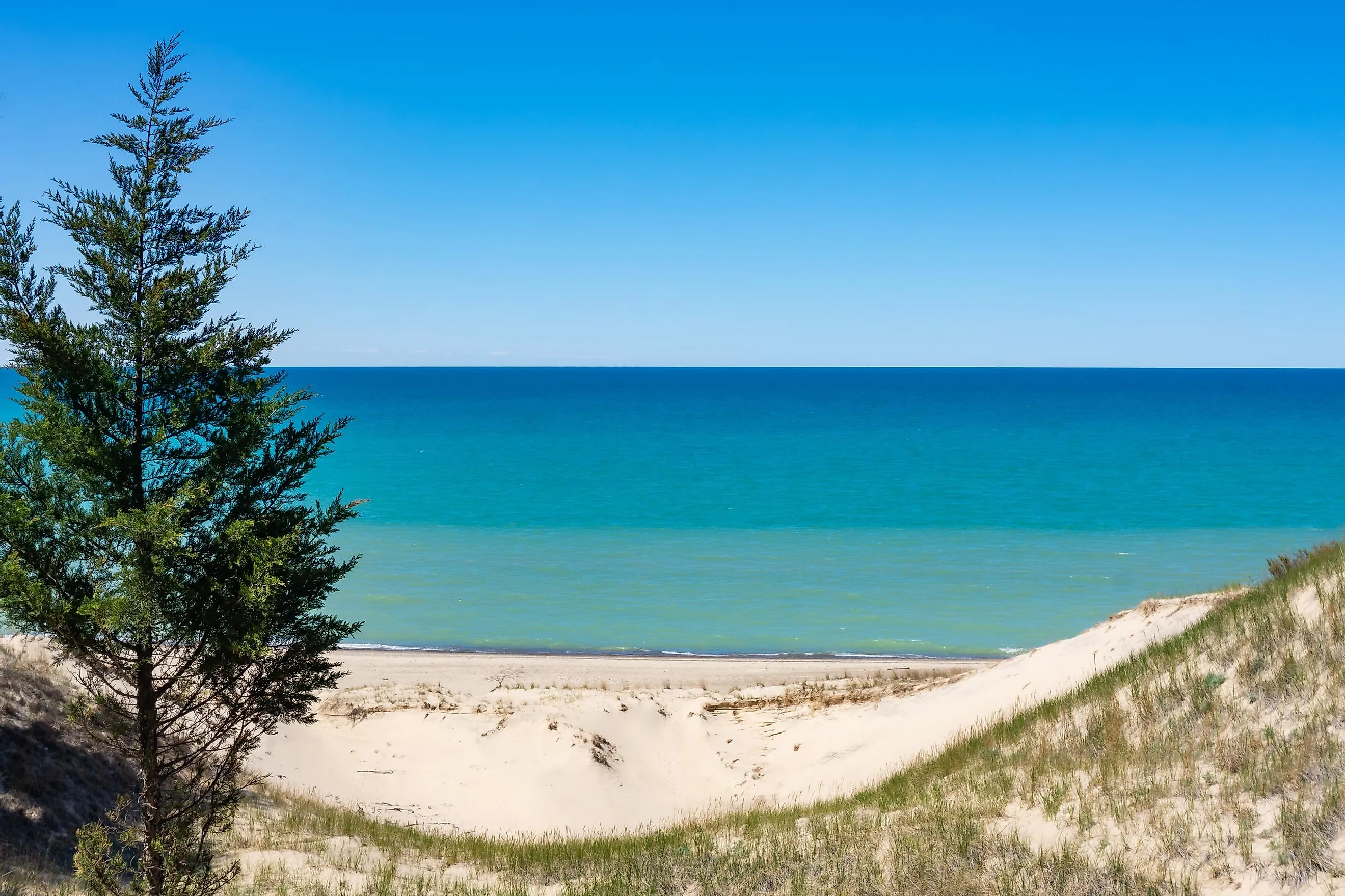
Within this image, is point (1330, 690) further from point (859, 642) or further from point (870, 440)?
point (870, 440)

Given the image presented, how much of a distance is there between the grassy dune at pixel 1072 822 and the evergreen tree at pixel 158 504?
102 inches

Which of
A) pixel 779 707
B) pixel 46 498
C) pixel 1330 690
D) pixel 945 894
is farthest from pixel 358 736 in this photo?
pixel 1330 690

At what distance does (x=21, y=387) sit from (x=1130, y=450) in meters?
85.9

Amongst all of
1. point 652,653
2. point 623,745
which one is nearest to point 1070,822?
point 623,745

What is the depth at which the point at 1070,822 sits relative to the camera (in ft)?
28.0

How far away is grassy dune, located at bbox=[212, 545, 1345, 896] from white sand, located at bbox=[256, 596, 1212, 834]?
301 cm

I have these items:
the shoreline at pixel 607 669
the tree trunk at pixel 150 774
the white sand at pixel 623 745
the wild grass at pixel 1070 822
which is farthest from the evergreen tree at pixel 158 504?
the shoreline at pixel 607 669

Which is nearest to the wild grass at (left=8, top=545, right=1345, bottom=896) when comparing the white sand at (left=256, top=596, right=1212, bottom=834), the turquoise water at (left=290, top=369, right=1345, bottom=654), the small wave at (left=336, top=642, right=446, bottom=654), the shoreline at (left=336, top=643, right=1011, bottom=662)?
the white sand at (left=256, top=596, right=1212, bottom=834)

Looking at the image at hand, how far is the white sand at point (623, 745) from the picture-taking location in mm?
15164

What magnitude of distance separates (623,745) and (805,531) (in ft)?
89.4

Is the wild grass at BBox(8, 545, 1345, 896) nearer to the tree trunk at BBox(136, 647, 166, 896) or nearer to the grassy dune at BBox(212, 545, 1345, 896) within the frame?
the grassy dune at BBox(212, 545, 1345, 896)

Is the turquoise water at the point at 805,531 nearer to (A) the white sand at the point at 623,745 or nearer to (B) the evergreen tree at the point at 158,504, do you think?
(A) the white sand at the point at 623,745

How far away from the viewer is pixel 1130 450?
78.1 meters

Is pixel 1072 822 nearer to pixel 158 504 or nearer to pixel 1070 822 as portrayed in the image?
pixel 1070 822
